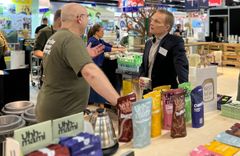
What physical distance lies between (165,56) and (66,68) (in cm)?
128

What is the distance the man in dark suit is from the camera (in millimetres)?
2957

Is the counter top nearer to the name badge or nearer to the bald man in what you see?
the bald man

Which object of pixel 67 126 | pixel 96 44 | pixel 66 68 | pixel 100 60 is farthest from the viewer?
pixel 100 60

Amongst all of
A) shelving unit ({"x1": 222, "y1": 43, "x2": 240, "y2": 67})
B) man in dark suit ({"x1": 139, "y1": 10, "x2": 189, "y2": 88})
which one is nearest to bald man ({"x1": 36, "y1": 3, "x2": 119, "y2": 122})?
man in dark suit ({"x1": 139, "y1": 10, "x2": 189, "y2": 88})

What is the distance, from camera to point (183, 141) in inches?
66.8

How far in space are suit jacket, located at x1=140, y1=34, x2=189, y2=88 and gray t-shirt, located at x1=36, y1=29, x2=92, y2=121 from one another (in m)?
1.05

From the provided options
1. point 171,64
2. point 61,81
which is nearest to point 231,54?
point 171,64

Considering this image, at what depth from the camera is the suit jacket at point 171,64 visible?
2.93 meters

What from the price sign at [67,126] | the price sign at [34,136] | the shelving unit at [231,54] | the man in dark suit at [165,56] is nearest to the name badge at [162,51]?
the man in dark suit at [165,56]

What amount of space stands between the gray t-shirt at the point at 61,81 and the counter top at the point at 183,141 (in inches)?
27.4

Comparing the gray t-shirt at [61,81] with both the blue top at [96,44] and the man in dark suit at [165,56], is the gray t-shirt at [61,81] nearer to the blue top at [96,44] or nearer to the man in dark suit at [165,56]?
the man in dark suit at [165,56]

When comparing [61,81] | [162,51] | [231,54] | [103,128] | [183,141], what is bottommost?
[183,141]

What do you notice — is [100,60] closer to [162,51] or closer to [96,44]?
[96,44]

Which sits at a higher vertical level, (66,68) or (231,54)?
(231,54)
